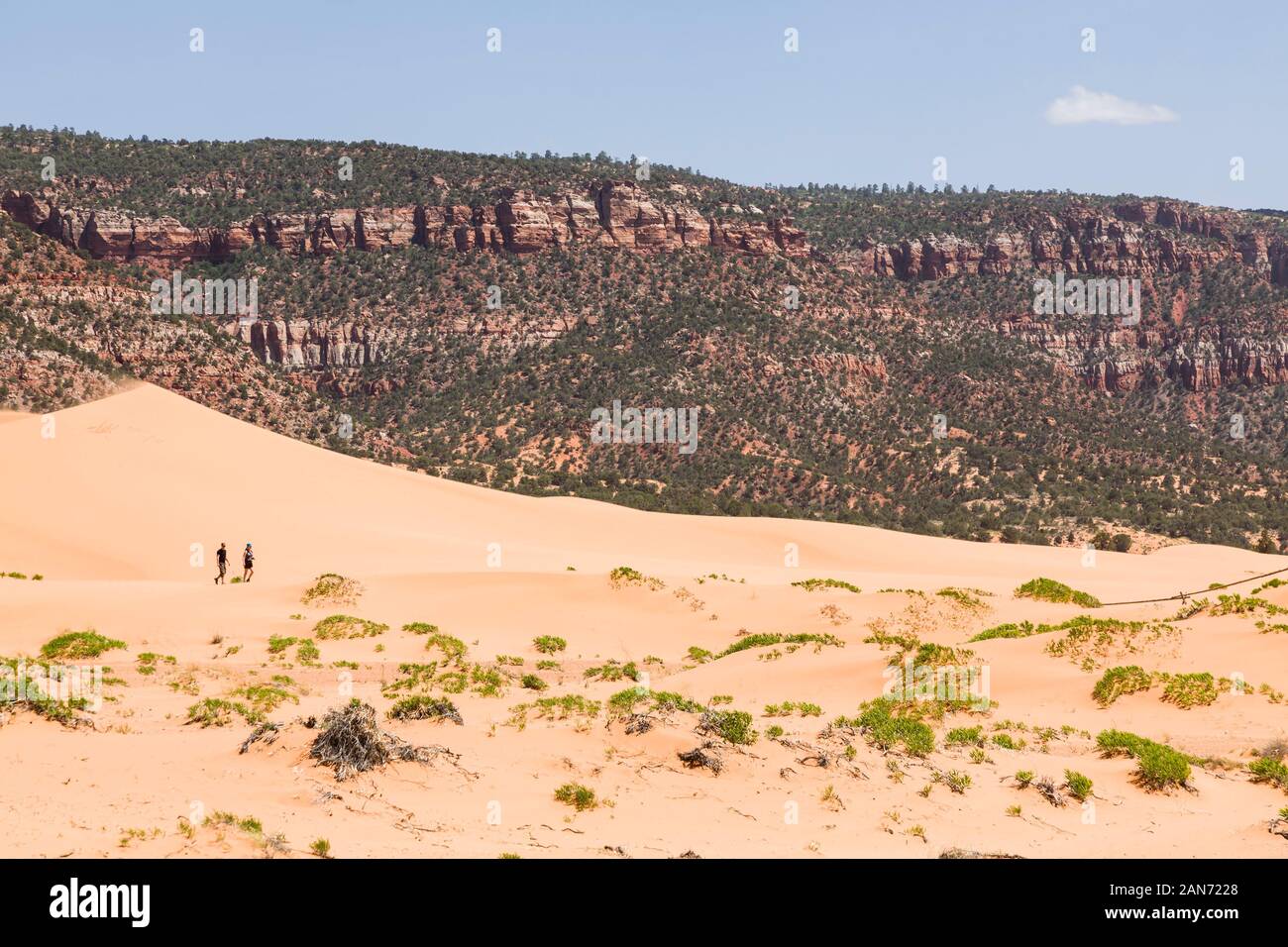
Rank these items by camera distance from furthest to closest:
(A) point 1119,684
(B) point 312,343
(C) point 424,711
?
(B) point 312,343
(A) point 1119,684
(C) point 424,711

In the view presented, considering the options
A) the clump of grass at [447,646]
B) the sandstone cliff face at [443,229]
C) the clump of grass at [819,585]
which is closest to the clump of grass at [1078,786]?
the clump of grass at [447,646]

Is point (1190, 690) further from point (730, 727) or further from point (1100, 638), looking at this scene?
point (730, 727)

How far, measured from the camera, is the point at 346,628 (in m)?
25.1

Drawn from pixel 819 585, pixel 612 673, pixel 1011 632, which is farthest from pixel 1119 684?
pixel 819 585

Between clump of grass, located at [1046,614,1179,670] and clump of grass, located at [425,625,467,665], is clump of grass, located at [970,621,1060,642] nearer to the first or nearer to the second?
clump of grass, located at [1046,614,1179,670]

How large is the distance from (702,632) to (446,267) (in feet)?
275

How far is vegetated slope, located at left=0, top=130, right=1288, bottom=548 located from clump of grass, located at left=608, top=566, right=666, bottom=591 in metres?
36.2

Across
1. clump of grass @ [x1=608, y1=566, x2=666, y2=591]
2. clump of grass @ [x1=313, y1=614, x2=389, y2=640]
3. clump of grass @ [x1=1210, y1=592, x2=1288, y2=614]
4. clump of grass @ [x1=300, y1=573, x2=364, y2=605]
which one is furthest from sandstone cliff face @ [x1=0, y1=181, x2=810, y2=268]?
clump of grass @ [x1=1210, y1=592, x2=1288, y2=614]

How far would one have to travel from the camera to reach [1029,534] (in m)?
66.3

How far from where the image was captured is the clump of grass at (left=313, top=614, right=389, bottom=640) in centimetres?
2478

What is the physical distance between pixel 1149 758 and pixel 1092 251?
495 feet

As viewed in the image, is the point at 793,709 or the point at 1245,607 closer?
the point at 793,709
